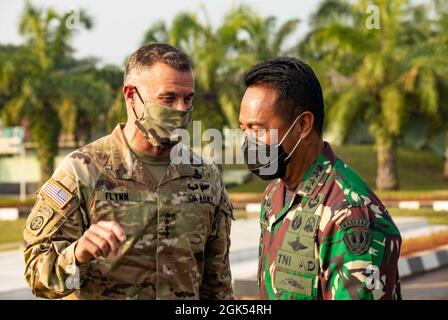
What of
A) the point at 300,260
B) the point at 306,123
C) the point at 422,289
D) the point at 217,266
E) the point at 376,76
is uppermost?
the point at 376,76

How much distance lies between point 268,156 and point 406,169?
27549 mm

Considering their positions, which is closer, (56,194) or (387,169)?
(56,194)

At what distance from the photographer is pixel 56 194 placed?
288 cm

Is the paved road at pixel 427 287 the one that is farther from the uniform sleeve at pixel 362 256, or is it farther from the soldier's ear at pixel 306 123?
the uniform sleeve at pixel 362 256

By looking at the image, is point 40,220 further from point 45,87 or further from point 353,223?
point 45,87

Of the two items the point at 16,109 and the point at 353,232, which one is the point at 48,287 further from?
the point at 16,109

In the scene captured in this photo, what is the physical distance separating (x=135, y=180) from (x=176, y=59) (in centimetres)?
49

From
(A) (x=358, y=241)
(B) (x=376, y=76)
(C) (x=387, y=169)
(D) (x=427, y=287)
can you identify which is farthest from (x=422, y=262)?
(C) (x=387, y=169)

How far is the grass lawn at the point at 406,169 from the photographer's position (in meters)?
27.6

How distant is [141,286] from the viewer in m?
3.00

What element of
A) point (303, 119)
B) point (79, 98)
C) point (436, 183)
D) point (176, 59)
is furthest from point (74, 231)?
point (436, 183)

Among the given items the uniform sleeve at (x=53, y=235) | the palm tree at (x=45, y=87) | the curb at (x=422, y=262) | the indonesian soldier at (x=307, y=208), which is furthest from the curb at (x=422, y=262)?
the palm tree at (x=45, y=87)

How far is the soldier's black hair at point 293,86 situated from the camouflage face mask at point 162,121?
611mm

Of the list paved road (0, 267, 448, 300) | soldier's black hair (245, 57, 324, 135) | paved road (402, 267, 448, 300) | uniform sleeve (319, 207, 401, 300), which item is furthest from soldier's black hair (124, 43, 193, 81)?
paved road (402, 267, 448, 300)
